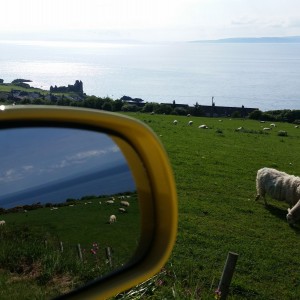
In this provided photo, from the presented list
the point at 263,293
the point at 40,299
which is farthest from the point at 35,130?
the point at 263,293

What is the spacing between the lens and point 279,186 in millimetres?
13961

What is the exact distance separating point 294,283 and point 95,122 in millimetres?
8183

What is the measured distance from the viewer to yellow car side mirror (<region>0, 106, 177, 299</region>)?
4.52ft

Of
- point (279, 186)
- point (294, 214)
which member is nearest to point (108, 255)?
point (294, 214)

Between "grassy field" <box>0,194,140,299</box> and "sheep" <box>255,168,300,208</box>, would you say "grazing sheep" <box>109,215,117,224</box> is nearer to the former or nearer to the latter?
"grassy field" <box>0,194,140,299</box>

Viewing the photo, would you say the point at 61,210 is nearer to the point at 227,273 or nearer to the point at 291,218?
the point at 227,273

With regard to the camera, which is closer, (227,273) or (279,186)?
(227,273)

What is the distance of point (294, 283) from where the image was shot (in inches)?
349

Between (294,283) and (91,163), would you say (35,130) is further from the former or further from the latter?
(294,283)

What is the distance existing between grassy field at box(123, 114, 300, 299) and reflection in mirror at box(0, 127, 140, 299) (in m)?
3.56

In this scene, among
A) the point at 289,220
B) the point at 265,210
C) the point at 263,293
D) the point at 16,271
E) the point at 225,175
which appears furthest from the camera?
the point at 225,175

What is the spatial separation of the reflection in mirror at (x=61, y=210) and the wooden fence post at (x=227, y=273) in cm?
435

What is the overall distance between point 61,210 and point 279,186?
13016 mm

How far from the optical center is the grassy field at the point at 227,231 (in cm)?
806
